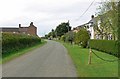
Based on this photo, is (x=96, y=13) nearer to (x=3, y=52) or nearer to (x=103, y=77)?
(x=3, y=52)

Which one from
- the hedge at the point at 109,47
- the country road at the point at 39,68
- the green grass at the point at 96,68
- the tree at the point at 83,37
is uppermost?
the tree at the point at 83,37

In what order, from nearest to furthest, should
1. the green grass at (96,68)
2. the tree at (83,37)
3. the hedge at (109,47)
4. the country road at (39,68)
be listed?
the green grass at (96,68) → the country road at (39,68) → the hedge at (109,47) → the tree at (83,37)

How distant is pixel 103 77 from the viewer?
13.1 metres

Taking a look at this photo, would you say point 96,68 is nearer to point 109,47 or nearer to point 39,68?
point 39,68

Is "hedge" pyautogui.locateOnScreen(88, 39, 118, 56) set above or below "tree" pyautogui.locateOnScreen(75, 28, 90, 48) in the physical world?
below

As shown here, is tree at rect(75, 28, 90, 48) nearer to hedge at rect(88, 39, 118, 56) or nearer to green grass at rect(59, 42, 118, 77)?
hedge at rect(88, 39, 118, 56)

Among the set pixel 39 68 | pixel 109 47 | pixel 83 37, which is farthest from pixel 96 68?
pixel 83 37

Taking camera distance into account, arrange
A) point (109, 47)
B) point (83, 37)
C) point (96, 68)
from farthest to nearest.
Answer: point (83, 37) → point (109, 47) → point (96, 68)

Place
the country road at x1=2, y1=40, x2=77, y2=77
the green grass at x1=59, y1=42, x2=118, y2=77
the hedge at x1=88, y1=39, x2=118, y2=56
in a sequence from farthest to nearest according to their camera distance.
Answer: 1. the hedge at x1=88, y1=39, x2=118, y2=56
2. the country road at x1=2, y1=40, x2=77, y2=77
3. the green grass at x1=59, y1=42, x2=118, y2=77

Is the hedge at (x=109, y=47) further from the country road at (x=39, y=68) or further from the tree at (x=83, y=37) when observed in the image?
the country road at (x=39, y=68)

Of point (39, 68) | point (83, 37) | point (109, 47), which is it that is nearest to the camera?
point (39, 68)

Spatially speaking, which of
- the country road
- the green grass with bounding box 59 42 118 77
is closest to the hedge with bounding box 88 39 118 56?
the green grass with bounding box 59 42 118 77

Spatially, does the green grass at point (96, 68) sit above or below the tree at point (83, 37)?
below

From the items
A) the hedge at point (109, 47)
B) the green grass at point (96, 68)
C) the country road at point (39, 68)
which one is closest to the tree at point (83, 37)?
the hedge at point (109, 47)
